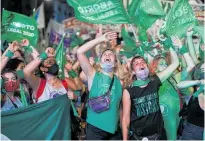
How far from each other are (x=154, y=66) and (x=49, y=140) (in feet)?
5.43

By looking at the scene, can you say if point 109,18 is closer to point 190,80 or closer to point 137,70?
point 137,70

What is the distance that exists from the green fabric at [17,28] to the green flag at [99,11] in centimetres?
156

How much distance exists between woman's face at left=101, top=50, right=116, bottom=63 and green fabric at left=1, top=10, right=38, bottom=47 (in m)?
1.99

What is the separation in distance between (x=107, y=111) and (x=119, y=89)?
31 cm

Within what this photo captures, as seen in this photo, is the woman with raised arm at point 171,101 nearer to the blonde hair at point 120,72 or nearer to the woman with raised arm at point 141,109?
the blonde hair at point 120,72

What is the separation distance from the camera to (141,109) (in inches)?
223

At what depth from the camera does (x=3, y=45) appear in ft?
25.5

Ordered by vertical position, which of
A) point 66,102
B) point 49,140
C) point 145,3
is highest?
point 145,3

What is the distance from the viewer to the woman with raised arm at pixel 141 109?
566cm

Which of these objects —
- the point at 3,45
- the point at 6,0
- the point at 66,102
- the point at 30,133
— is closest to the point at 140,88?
the point at 66,102

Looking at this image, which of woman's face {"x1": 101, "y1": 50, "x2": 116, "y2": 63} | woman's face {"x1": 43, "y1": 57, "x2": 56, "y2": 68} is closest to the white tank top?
woman's face {"x1": 43, "y1": 57, "x2": 56, "y2": 68}

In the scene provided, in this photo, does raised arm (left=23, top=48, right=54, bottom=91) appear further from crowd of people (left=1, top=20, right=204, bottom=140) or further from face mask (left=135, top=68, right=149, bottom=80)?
face mask (left=135, top=68, right=149, bottom=80)

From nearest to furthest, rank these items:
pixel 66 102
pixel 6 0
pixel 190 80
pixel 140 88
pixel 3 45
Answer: pixel 140 88 → pixel 66 102 → pixel 190 80 → pixel 3 45 → pixel 6 0

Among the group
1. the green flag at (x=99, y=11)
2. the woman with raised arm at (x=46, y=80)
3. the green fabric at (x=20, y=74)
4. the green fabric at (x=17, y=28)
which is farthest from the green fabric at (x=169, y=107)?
the green fabric at (x=17, y=28)
